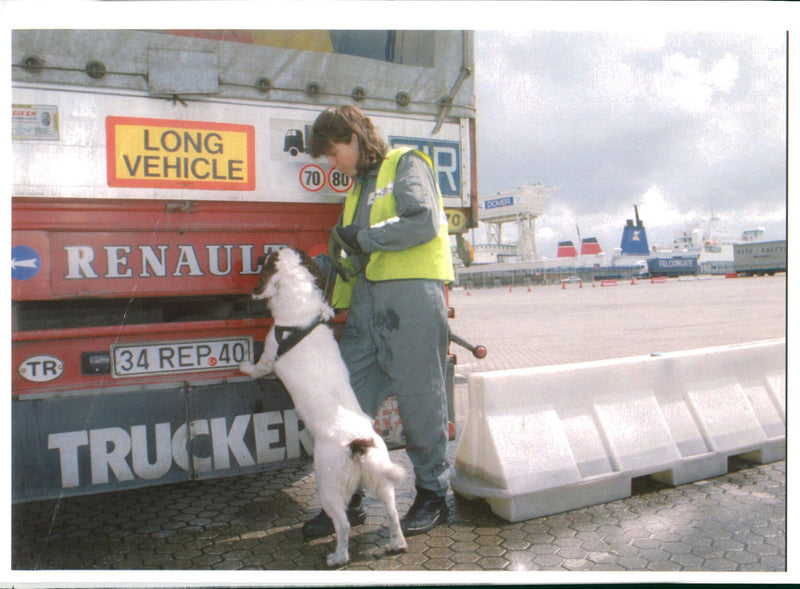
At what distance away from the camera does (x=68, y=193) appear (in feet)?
9.04

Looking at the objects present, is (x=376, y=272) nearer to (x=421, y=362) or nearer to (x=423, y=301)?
(x=423, y=301)

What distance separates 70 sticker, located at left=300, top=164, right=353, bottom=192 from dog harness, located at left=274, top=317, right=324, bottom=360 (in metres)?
0.77

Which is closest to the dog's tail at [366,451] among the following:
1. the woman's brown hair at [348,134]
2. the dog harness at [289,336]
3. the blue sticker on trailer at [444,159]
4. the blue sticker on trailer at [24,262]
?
the dog harness at [289,336]

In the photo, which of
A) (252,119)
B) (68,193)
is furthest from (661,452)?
(68,193)

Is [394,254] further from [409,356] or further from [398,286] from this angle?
[409,356]

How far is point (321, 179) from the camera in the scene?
3.27 metres

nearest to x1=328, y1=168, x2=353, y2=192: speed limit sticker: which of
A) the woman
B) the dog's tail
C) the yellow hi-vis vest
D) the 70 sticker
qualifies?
the 70 sticker

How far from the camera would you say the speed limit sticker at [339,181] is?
3.31 meters

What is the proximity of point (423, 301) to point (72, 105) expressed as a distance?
6.16 feet


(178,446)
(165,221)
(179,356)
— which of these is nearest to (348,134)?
(165,221)

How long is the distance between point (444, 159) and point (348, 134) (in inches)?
28.2

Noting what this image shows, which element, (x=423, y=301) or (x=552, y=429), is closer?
(x=423, y=301)

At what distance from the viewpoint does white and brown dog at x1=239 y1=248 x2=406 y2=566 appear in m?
2.66

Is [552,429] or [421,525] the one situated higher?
[552,429]
